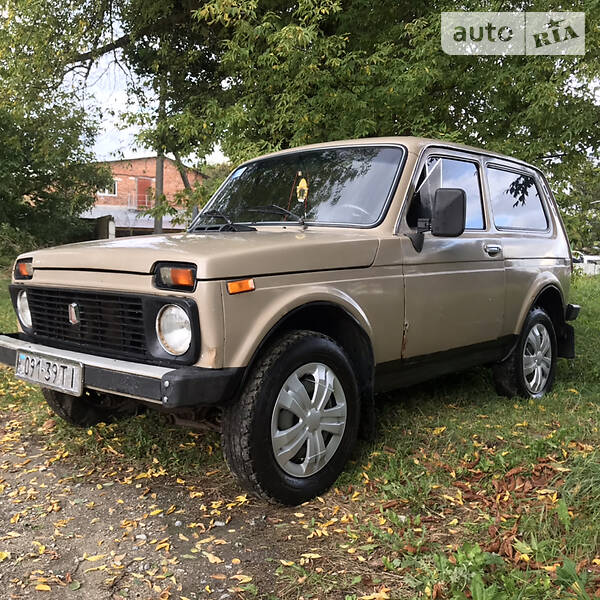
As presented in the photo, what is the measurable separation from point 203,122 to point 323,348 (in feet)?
18.0

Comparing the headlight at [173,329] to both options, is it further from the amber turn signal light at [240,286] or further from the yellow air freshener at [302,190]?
the yellow air freshener at [302,190]

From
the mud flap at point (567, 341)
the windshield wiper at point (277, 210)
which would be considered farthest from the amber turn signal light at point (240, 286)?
the mud flap at point (567, 341)

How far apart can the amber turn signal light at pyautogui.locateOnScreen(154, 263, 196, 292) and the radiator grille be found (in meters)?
0.16

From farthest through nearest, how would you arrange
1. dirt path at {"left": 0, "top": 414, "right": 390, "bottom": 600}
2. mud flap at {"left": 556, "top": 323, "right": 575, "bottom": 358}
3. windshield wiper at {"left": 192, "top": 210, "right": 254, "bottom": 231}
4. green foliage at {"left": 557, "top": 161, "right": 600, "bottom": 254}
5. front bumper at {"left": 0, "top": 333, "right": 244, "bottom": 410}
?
green foliage at {"left": 557, "top": 161, "right": 600, "bottom": 254}, mud flap at {"left": 556, "top": 323, "right": 575, "bottom": 358}, windshield wiper at {"left": 192, "top": 210, "right": 254, "bottom": 231}, front bumper at {"left": 0, "top": 333, "right": 244, "bottom": 410}, dirt path at {"left": 0, "top": 414, "right": 390, "bottom": 600}

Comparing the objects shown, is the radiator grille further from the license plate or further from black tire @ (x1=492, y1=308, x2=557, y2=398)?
black tire @ (x1=492, y1=308, x2=557, y2=398)

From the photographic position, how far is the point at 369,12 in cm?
877

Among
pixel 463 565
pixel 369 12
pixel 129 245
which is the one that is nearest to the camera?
pixel 463 565

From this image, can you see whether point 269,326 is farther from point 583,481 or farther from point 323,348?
point 583,481

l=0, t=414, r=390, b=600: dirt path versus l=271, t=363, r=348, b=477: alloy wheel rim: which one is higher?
l=271, t=363, r=348, b=477: alloy wheel rim

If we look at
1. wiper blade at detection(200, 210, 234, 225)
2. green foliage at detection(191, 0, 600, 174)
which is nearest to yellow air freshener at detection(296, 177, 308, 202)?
wiper blade at detection(200, 210, 234, 225)

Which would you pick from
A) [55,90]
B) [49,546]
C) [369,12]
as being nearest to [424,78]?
[369,12]

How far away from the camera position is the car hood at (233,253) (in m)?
2.84

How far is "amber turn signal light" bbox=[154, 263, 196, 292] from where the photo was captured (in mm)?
2768

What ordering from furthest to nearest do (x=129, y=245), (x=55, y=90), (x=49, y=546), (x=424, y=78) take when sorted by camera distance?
(x=55, y=90) < (x=424, y=78) < (x=129, y=245) < (x=49, y=546)
